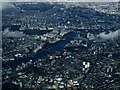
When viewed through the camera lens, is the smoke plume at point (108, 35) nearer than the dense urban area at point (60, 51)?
No

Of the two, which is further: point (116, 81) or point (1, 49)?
point (1, 49)

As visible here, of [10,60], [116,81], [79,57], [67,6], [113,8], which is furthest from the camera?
[67,6]

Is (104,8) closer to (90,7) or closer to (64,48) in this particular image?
(90,7)

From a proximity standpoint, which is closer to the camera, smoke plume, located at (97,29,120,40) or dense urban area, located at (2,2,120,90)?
dense urban area, located at (2,2,120,90)

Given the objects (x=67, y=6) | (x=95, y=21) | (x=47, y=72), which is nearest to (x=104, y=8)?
(x=67, y=6)

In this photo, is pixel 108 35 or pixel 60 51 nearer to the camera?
pixel 60 51

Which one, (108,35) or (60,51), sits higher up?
(60,51)

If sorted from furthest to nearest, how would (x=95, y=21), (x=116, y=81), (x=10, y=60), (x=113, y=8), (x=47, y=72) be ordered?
(x=113, y=8), (x=95, y=21), (x=10, y=60), (x=47, y=72), (x=116, y=81)
